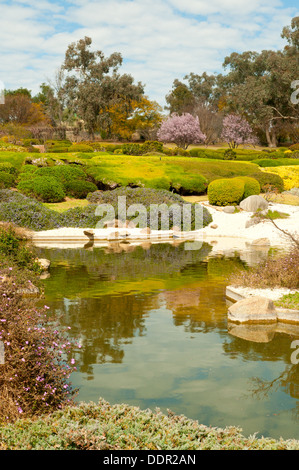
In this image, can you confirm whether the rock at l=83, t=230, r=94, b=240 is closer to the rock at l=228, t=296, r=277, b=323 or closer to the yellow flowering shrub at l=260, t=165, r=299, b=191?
the rock at l=228, t=296, r=277, b=323

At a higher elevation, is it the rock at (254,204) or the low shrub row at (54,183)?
the low shrub row at (54,183)

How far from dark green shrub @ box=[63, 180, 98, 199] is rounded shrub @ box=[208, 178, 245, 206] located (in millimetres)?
6184

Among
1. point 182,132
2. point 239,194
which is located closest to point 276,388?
point 239,194

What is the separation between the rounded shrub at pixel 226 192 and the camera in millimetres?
24750

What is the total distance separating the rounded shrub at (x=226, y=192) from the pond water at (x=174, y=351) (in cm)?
1170

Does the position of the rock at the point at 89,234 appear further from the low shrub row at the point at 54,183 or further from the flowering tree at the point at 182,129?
the flowering tree at the point at 182,129

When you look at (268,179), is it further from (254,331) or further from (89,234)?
(254,331)

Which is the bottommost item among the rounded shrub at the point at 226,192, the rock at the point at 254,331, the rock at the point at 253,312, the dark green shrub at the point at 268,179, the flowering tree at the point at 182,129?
the rock at the point at 254,331

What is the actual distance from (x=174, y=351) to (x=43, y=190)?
18309 mm

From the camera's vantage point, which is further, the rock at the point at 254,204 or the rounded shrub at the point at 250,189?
the rounded shrub at the point at 250,189

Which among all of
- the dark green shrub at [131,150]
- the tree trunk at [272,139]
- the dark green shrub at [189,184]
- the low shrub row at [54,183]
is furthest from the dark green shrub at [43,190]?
the tree trunk at [272,139]

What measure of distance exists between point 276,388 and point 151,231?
47.1ft

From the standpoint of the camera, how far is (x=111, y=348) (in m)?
7.76

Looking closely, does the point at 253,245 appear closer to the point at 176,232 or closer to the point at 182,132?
the point at 176,232
